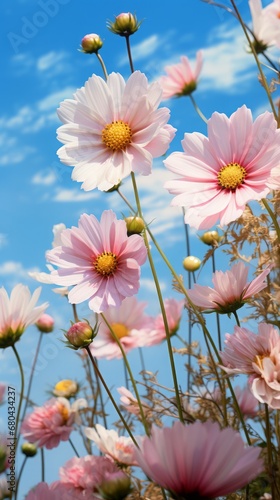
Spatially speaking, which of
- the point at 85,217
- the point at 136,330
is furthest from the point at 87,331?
the point at 136,330

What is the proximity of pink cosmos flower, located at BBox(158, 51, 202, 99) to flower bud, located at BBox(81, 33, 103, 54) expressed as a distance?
55cm

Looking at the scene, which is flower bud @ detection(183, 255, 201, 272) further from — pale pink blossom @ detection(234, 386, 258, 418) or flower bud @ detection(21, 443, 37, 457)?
flower bud @ detection(21, 443, 37, 457)

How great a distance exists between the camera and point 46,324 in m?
1.38

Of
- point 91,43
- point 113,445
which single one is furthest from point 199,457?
point 91,43

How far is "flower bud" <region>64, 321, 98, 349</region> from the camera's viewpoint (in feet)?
2.01

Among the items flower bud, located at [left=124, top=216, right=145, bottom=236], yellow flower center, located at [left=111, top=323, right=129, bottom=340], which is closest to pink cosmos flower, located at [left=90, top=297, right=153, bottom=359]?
yellow flower center, located at [left=111, top=323, right=129, bottom=340]

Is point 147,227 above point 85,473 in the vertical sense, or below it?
above

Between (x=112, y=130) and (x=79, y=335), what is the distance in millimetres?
214

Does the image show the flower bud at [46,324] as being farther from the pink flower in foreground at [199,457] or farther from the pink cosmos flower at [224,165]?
the pink flower in foreground at [199,457]

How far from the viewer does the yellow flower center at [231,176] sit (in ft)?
2.06

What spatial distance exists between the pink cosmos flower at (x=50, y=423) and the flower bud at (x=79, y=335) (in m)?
0.51

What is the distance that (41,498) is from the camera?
0.57 m

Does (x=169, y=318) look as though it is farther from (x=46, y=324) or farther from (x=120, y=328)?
(x=46, y=324)

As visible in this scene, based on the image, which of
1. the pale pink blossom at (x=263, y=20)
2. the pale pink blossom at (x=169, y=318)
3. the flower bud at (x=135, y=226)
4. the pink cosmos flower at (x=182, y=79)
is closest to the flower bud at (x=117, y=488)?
the flower bud at (x=135, y=226)
